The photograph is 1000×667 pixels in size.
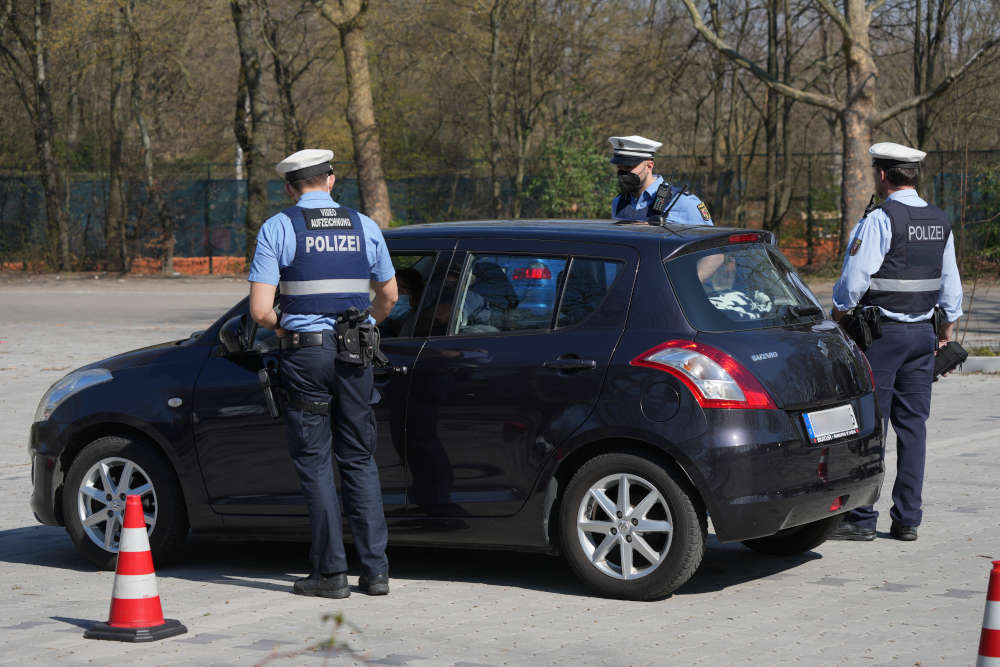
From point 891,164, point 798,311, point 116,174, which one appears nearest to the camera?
point 798,311

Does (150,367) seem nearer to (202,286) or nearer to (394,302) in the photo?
(394,302)

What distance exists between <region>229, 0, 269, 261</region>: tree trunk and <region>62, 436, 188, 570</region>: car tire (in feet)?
77.3

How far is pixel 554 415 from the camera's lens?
5801mm

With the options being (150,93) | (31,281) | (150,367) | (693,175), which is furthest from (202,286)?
(150,367)

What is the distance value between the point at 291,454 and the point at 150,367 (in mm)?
1055

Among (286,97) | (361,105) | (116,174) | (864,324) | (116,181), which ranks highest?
(286,97)

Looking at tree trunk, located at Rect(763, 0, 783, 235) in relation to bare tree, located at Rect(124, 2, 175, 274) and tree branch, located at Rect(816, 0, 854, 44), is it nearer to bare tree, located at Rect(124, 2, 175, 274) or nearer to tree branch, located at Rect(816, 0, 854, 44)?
tree branch, located at Rect(816, 0, 854, 44)

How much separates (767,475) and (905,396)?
1.78 meters

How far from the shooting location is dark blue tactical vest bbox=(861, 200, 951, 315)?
6.93 meters

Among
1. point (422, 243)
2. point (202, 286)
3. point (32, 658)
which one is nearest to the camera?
point (32, 658)

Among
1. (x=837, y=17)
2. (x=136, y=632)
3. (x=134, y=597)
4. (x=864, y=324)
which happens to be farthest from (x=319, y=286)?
(x=837, y=17)

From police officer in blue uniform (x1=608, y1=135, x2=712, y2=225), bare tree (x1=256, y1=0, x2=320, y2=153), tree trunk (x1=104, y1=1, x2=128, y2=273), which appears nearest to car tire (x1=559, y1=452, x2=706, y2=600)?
police officer in blue uniform (x1=608, y1=135, x2=712, y2=225)

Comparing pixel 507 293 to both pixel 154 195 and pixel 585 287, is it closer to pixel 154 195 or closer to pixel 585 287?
pixel 585 287

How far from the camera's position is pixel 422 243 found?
6367 mm
